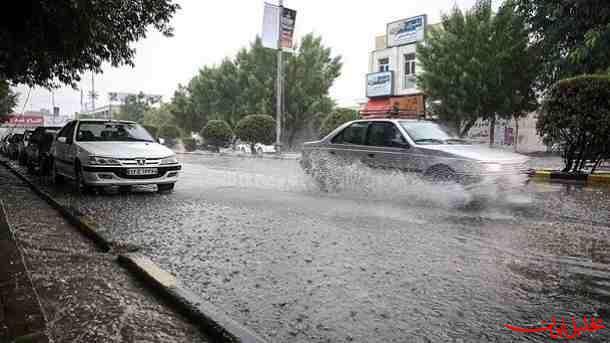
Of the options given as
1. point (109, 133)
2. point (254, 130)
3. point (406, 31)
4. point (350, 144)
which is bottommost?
point (350, 144)

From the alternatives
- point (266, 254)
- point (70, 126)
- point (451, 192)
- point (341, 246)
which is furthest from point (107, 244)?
point (70, 126)

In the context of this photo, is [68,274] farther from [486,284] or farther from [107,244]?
[486,284]

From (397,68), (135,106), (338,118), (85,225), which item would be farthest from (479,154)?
(135,106)

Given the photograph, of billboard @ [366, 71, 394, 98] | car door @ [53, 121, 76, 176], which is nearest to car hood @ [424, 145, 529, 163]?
car door @ [53, 121, 76, 176]

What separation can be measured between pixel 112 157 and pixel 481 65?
23554mm

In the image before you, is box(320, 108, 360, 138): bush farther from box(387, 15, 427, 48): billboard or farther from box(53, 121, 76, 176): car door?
box(53, 121, 76, 176): car door

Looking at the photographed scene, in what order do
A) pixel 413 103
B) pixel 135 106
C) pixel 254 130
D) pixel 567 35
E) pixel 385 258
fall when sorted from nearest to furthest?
pixel 385 258 → pixel 567 35 → pixel 413 103 → pixel 254 130 → pixel 135 106

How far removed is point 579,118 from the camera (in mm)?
12312

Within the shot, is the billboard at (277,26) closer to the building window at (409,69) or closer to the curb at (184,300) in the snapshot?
the building window at (409,69)

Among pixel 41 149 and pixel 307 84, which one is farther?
pixel 307 84

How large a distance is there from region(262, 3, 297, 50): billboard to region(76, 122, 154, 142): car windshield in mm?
18247

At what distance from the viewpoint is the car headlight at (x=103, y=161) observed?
874cm

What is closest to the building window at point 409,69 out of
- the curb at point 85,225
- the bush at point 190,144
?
the bush at point 190,144

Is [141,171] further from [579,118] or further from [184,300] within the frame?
[579,118]
